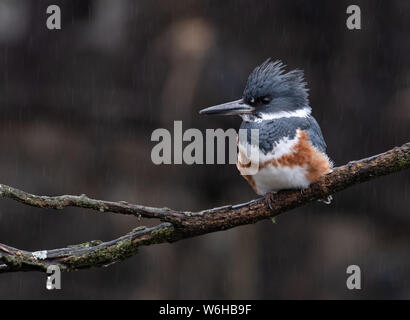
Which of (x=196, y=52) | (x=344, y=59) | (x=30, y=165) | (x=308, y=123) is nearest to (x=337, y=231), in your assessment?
(x=344, y=59)

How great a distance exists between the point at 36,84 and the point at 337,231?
2658 mm

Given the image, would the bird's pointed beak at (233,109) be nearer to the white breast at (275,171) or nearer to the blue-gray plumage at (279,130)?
the blue-gray plumage at (279,130)

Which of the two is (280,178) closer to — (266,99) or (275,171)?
(275,171)

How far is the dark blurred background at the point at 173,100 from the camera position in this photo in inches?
197

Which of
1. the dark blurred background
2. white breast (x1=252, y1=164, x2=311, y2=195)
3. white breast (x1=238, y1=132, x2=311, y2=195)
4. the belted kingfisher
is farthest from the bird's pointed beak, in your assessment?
the dark blurred background

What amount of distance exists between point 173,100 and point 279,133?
2316mm

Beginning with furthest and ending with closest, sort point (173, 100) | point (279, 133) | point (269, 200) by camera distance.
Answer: point (173, 100) < point (279, 133) < point (269, 200)

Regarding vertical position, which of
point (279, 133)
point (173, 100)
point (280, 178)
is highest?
point (173, 100)

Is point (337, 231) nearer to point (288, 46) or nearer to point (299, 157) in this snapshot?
point (288, 46)

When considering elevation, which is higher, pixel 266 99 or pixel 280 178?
pixel 266 99

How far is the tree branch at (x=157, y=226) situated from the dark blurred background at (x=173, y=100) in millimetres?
2525

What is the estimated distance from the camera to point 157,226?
223cm

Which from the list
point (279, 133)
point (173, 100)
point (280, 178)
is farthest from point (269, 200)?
point (173, 100)

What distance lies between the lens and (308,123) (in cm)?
273
